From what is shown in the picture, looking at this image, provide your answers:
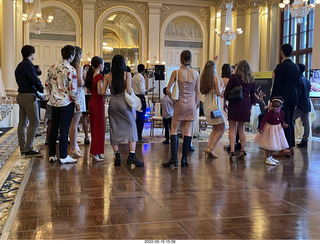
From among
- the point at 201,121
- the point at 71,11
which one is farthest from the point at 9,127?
the point at 71,11

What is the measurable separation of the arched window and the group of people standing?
27.1ft

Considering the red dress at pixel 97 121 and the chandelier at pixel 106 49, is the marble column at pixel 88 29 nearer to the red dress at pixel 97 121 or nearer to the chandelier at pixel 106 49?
the chandelier at pixel 106 49

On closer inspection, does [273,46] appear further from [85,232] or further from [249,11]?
[85,232]

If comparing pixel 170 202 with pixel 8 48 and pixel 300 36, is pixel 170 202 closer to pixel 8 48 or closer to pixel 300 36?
pixel 8 48

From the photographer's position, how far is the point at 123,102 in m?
4.48

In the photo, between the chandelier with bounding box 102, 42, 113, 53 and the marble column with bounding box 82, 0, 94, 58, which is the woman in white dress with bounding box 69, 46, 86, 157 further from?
the chandelier with bounding box 102, 42, 113, 53

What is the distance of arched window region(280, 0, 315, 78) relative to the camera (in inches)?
505

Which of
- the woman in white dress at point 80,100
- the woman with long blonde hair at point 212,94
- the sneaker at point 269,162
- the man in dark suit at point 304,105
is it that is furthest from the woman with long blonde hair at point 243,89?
the woman in white dress at point 80,100

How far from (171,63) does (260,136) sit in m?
11.8

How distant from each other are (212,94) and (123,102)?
1.40 meters

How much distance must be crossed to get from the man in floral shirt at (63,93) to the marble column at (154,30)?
1150cm

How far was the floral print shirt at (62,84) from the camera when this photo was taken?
4543 mm

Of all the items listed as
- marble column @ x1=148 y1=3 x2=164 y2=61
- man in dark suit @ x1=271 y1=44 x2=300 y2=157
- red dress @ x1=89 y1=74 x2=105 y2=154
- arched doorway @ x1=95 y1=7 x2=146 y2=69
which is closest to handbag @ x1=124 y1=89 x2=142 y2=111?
red dress @ x1=89 y1=74 x2=105 y2=154

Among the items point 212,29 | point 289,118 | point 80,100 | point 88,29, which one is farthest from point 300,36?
point 80,100
